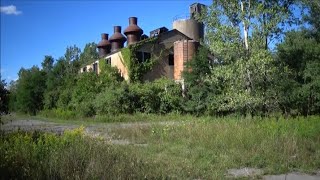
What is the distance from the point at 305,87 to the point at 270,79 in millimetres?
3945

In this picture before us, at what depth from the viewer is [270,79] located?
25422mm

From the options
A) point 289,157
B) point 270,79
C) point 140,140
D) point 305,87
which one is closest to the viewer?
point 289,157

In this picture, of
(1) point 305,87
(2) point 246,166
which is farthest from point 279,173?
(1) point 305,87

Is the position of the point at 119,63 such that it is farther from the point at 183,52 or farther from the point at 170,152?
the point at 170,152

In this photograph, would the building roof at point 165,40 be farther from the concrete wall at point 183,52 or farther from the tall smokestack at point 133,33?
the tall smokestack at point 133,33

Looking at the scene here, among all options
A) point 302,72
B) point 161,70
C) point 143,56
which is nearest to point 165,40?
point 161,70

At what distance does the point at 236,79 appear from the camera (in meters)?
23.8

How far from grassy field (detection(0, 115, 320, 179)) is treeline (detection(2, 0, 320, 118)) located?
834cm

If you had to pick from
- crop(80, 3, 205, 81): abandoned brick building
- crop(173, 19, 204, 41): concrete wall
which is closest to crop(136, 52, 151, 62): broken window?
crop(80, 3, 205, 81): abandoned brick building

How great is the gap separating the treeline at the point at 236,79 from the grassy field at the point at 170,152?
8.34 metres

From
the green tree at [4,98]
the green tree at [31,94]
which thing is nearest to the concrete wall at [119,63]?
the green tree at [31,94]

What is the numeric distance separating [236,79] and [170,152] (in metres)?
12.9

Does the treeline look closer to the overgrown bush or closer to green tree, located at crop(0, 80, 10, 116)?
green tree, located at crop(0, 80, 10, 116)

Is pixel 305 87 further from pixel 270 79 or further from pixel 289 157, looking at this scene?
pixel 289 157
